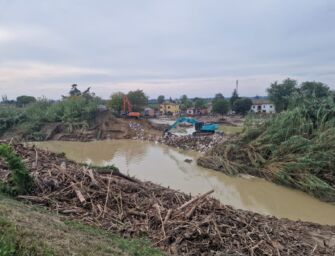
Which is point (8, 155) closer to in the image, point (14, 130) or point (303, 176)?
point (303, 176)

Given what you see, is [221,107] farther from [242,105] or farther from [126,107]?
[126,107]

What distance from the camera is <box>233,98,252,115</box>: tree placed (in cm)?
4853

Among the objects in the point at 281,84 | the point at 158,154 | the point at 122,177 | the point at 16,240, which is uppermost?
the point at 281,84

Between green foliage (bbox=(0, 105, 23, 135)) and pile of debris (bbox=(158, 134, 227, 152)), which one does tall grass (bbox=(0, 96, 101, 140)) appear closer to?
green foliage (bbox=(0, 105, 23, 135))

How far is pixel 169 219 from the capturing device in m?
5.42

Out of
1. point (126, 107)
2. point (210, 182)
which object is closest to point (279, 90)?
point (126, 107)

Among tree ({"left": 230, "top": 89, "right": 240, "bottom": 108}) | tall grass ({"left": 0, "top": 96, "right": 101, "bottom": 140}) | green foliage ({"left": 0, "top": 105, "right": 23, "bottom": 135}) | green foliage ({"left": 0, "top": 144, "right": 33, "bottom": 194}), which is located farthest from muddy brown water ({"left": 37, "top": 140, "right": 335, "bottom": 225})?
tree ({"left": 230, "top": 89, "right": 240, "bottom": 108})

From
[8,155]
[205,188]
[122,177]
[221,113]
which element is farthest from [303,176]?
[221,113]

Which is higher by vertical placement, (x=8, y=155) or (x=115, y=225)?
(x=8, y=155)

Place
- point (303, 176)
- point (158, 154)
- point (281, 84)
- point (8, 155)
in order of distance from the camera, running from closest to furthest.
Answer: point (8, 155) → point (303, 176) → point (158, 154) → point (281, 84)

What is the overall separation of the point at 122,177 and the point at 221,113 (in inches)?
1709

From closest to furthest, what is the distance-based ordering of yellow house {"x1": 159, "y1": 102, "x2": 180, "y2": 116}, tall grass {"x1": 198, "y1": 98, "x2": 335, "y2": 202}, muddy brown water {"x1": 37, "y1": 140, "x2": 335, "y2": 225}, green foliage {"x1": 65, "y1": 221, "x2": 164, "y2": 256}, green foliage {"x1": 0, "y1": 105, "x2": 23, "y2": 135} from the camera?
green foliage {"x1": 65, "y1": 221, "x2": 164, "y2": 256}
muddy brown water {"x1": 37, "y1": 140, "x2": 335, "y2": 225}
tall grass {"x1": 198, "y1": 98, "x2": 335, "y2": 202}
green foliage {"x1": 0, "y1": 105, "x2": 23, "y2": 135}
yellow house {"x1": 159, "y1": 102, "x2": 180, "y2": 116}

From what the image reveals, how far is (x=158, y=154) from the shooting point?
60.9 feet

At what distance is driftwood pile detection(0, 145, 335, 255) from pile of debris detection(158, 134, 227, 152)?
12.6 meters
